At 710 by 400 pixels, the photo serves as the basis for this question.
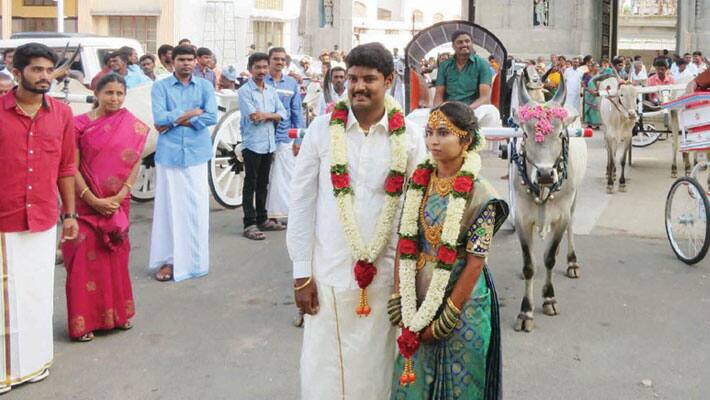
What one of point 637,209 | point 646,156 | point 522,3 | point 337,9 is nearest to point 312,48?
point 337,9

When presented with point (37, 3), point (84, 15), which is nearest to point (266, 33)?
point (84, 15)

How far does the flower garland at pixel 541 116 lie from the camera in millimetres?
5805

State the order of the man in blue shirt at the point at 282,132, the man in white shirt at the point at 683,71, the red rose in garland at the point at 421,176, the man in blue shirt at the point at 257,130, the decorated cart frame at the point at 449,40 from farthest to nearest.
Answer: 1. the man in white shirt at the point at 683,71
2. the man in blue shirt at the point at 282,132
3. the man in blue shirt at the point at 257,130
4. the decorated cart frame at the point at 449,40
5. the red rose in garland at the point at 421,176

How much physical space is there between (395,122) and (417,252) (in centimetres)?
62

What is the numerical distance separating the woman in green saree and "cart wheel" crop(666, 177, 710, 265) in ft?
16.2

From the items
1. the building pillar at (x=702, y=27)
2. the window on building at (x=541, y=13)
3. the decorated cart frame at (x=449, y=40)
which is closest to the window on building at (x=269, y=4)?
the window on building at (x=541, y=13)

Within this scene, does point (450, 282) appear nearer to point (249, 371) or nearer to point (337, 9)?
point (249, 371)

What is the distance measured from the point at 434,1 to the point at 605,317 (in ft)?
221

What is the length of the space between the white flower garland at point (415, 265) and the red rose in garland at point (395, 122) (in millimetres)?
329

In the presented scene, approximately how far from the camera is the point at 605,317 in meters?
6.59

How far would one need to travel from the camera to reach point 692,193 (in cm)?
814

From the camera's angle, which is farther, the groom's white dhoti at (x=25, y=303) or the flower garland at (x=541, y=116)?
the flower garland at (x=541, y=116)

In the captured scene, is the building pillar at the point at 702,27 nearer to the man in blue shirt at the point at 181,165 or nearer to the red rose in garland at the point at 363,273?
the man in blue shirt at the point at 181,165

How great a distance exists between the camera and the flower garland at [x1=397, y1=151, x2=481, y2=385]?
3486 millimetres
